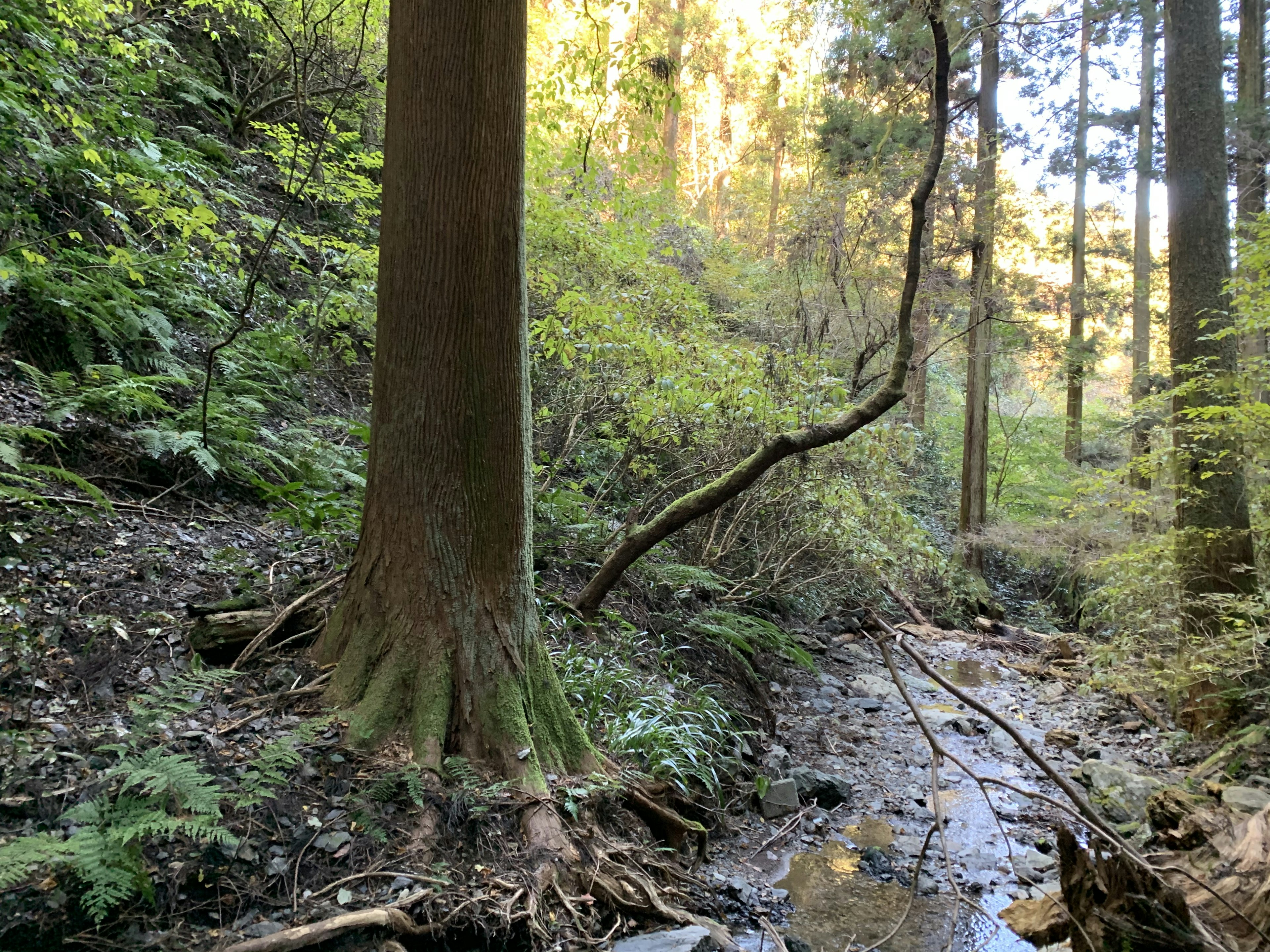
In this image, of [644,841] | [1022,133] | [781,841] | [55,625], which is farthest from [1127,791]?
[1022,133]

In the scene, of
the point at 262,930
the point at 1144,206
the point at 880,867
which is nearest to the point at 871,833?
the point at 880,867

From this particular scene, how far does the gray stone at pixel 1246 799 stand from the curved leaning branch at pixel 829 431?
3318mm

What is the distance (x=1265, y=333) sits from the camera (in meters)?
6.95

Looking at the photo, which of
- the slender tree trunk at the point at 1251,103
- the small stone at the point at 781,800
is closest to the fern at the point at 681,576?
the small stone at the point at 781,800

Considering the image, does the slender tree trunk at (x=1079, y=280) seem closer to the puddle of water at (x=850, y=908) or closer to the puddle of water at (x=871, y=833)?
the puddle of water at (x=871, y=833)

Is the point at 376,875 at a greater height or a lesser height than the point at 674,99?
lesser

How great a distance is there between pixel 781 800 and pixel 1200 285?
6.03 m

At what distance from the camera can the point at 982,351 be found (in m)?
13.2

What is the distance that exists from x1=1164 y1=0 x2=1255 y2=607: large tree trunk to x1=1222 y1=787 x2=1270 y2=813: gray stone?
1839mm

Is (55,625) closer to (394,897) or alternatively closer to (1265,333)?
(394,897)

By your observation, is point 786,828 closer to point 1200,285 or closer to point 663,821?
point 663,821

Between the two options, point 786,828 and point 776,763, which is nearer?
point 786,828

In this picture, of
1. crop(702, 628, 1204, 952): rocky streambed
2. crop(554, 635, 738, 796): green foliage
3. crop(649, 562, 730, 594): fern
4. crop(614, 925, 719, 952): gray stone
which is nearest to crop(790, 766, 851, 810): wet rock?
crop(702, 628, 1204, 952): rocky streambed

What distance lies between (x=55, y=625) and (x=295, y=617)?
99 centimetres
